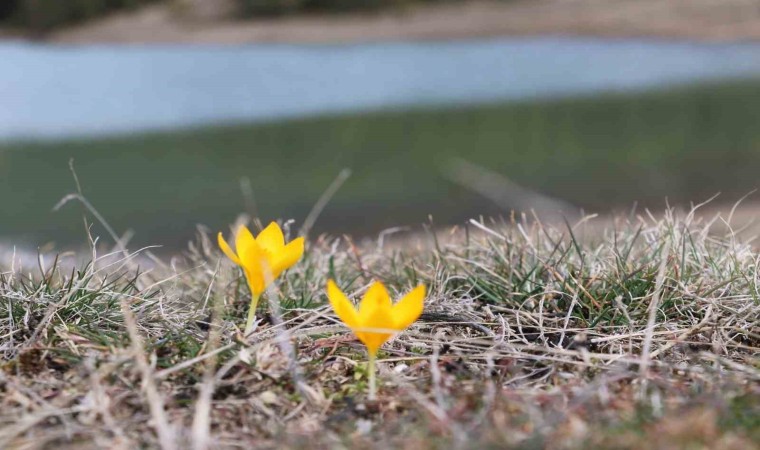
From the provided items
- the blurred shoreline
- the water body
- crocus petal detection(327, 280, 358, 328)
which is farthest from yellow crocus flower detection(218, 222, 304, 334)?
the blurred shoreline

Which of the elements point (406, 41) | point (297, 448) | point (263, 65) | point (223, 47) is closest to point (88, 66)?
point (263, 65)

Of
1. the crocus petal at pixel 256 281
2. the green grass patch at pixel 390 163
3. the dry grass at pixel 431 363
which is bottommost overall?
the green grass patch at pixel 390 163

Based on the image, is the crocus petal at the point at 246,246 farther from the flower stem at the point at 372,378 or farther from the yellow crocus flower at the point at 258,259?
the flower stem at the point at 372,378

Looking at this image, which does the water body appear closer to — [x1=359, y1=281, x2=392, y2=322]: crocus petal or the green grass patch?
the green grass patch

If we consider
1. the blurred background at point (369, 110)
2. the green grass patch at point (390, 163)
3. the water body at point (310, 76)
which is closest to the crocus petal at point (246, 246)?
the blurred background at point (369, 110)

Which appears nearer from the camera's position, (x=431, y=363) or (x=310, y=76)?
(x=431, y=363)

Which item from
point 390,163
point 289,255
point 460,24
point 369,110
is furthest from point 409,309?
point 460,24

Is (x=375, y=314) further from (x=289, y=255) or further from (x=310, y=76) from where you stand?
(x=310, y=76)
